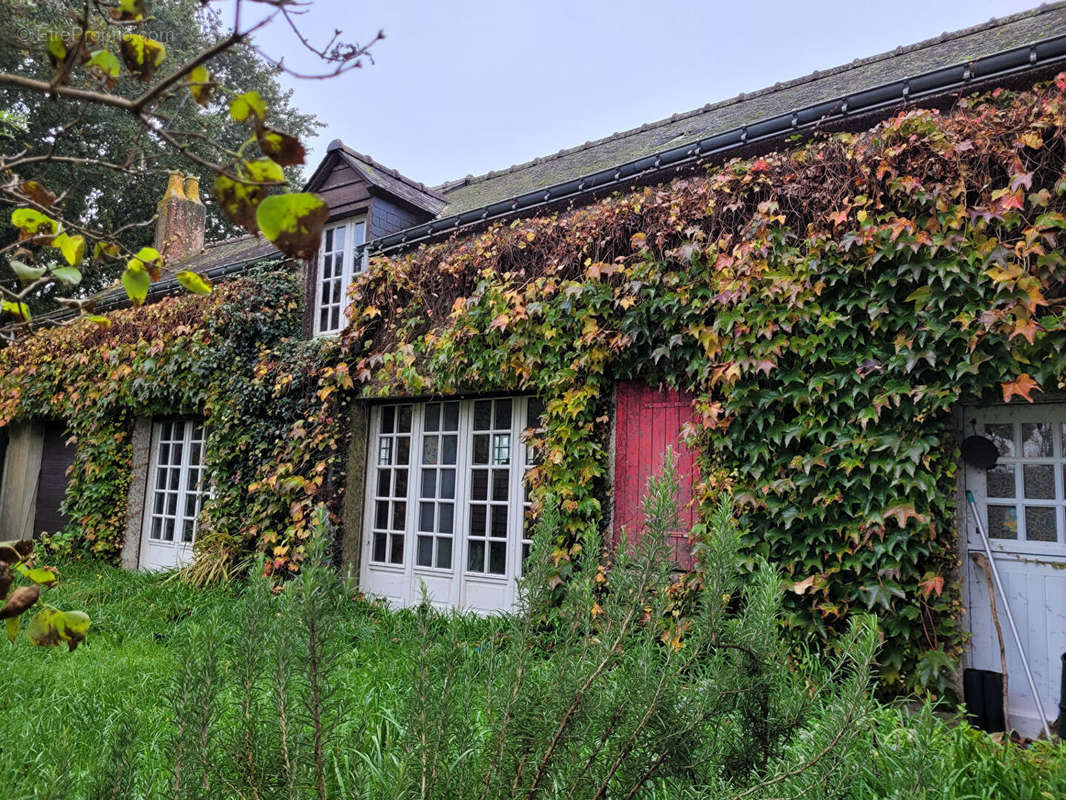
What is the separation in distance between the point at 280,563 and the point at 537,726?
21.6ft

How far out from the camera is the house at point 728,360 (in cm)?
429

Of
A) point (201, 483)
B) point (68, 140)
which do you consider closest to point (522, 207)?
point (201, 483)

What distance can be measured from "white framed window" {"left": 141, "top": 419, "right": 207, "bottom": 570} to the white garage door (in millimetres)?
8425

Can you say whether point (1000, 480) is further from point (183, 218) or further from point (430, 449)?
point (183, 218)

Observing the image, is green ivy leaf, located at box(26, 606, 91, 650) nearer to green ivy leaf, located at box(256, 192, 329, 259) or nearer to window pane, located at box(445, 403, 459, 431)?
green ivy leaf, located at box(256, 192, 329, 259)

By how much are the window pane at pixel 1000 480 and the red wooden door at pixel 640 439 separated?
6.49 feet

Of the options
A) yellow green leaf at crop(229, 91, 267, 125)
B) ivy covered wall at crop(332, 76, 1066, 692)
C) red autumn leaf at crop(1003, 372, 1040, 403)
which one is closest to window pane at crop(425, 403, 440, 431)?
ivy covered wall at crop(332, 76, 1066, 692)

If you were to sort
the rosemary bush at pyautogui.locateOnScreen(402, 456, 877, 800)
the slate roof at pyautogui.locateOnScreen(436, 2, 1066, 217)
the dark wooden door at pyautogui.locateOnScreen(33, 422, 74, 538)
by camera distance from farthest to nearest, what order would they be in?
the dark wooden door at pyautogui.locateOnScreen(33, 422, 74, 538)
the slate roof at pyautogui.locateOnScreen(436, 2, 1066, 217)
the rosemary bush at pyautogui.locateOnScreen(402, 456, 877, 800)

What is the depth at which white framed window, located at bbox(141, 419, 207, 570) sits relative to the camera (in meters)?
9.29

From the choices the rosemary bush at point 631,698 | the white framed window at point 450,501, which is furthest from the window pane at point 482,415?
the rosemary bush at point 631,698

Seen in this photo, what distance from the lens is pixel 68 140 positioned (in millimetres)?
15555

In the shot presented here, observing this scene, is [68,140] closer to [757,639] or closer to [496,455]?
[496,455]

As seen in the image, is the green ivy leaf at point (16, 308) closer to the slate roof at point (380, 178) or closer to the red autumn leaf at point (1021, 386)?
the red autumn leaf at point (1021, 386)

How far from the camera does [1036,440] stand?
14.5 feet
